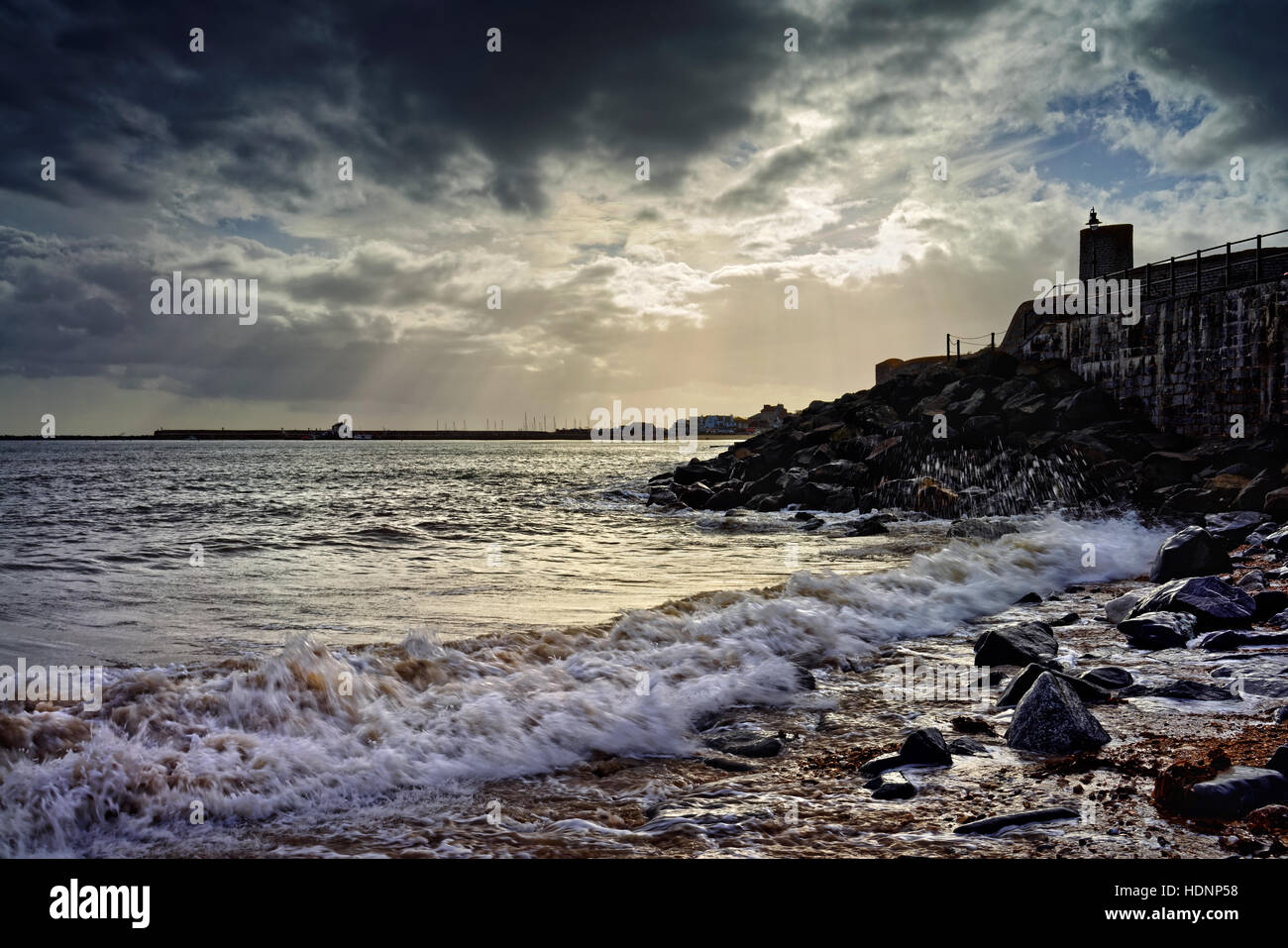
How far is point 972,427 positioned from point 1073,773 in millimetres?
26927

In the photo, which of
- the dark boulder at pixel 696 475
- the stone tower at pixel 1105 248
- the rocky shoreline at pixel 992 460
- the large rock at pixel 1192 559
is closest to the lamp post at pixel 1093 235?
the stone tower at pixel 1105 248

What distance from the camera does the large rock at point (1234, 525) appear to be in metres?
13.7

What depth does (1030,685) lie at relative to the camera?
18.3 ft

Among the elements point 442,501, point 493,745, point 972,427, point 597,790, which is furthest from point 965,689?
point 442,501

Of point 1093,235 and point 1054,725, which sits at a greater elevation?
point 1093,235

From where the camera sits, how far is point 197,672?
233 inches

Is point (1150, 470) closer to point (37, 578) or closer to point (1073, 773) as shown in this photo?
point (1073, 773)

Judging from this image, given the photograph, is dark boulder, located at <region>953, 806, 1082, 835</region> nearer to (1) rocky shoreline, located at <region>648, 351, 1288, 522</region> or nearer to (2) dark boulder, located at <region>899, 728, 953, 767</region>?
(2) dark boulder, located at <region>899, 728, 953, 767</region>

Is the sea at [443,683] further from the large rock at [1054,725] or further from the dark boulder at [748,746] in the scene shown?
the large rock at [1054,725]

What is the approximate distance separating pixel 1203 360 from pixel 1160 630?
22289 millimetres

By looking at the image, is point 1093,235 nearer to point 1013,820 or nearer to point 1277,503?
point 1277,503

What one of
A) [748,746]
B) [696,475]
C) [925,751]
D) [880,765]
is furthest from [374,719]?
[696,475]

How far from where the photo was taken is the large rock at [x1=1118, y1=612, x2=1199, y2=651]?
755 centimetres

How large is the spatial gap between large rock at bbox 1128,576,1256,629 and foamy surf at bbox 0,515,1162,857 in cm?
316
